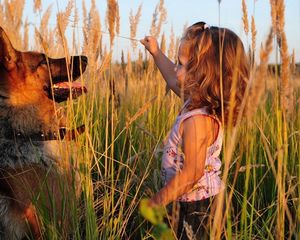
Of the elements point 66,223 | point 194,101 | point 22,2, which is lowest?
point 66,223

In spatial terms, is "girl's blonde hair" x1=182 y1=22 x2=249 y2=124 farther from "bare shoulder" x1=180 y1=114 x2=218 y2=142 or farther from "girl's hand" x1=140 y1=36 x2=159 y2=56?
"girl's hand" x1=140 y1=36 x2=159 y2=56

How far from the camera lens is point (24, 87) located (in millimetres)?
3461

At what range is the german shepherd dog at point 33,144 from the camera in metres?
2.36

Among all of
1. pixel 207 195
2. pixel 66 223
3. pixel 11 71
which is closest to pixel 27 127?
pixel 11 71

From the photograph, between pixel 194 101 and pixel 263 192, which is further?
pixel 263 192

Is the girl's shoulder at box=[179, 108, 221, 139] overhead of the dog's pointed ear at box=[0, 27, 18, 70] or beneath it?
beneath

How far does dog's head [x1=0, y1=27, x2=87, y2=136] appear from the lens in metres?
3.33

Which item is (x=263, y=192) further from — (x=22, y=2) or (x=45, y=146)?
(x=22, y=2)

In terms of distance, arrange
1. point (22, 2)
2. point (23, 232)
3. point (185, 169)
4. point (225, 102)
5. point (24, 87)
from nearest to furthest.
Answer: point (185, 169) → point (225, 102) → point (23, 232) → point (24, 87) → point (22, 2)

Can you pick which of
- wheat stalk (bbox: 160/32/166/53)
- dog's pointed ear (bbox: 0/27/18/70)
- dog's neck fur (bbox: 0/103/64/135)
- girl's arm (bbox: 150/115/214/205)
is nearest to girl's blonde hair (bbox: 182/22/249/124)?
girl's arm (bbox: 150/115/214/205)

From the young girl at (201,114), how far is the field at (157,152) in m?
0.12

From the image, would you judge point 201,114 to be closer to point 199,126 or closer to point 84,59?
point 199,126

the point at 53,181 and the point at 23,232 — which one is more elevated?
the point at 53,181

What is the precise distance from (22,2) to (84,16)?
1.18 meters
